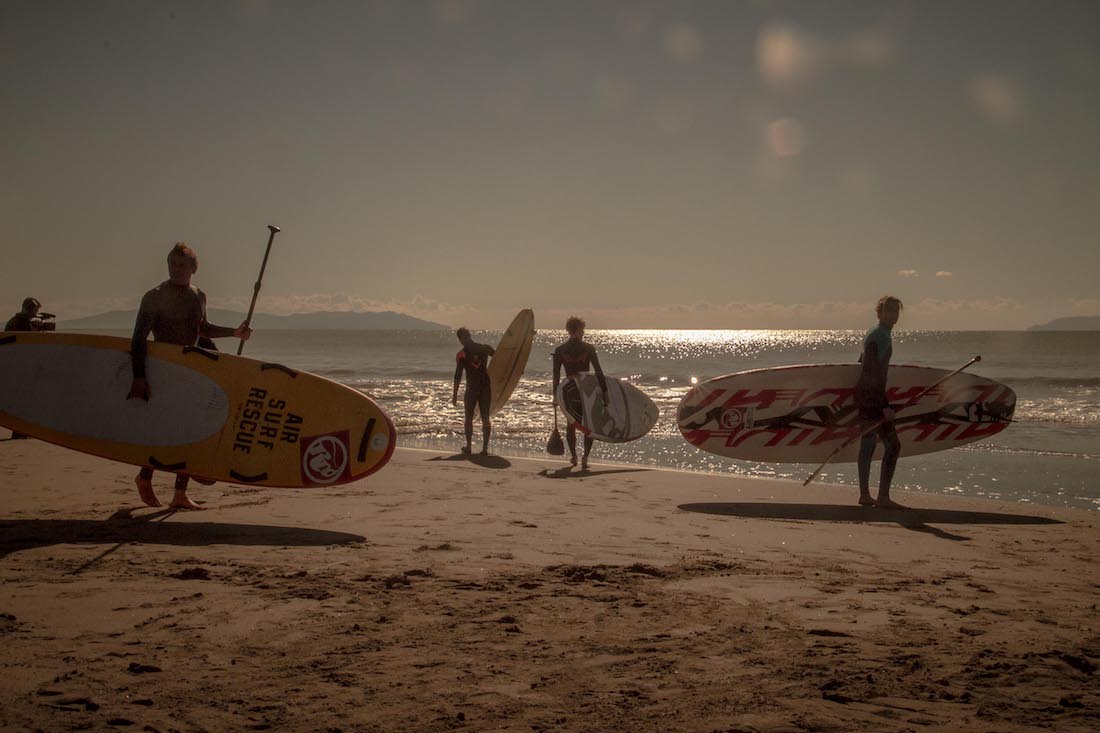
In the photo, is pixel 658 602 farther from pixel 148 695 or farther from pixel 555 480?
pixel 555 480

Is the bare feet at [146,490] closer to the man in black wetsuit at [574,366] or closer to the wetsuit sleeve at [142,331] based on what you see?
the wetsuit sleeve at [142,331]

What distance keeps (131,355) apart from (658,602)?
4.35 meters

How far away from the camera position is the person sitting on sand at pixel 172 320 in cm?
592

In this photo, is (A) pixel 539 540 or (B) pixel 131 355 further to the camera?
(B) pixel 131 355

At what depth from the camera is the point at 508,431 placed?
14953 mm

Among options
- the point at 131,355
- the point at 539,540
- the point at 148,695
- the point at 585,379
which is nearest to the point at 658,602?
the point at 539,540

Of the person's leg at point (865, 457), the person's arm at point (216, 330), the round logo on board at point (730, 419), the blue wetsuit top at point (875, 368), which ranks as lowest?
the person's leg at point (865, 457)

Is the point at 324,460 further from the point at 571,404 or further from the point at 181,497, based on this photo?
the point at 571,404

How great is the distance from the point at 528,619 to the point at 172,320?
383cm

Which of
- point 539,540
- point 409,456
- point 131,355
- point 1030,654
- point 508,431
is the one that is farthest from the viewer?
point 508,431

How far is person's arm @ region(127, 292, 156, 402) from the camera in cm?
592

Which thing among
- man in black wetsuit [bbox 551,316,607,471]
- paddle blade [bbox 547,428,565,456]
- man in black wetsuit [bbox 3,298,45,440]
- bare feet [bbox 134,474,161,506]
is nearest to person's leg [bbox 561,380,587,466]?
man in black wetsuit [bbox 551,316,607,471]

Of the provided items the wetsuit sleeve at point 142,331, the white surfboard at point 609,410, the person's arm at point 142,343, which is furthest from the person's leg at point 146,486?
the white surfboard at point 609,410

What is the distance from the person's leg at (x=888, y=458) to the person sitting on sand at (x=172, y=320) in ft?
17.8
